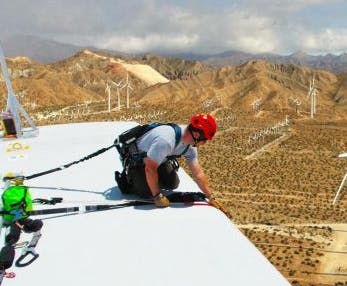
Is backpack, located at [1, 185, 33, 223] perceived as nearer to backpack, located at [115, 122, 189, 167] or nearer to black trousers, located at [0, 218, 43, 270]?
black trousers, located at [0, 218, 43, 270]

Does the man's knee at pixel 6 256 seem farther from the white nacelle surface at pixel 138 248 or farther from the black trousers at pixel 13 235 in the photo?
the white nacelle surface at pixel 138 248

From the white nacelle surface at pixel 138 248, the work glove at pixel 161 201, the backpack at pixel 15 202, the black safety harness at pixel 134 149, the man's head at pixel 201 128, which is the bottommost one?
the white nacelle surface at pixel 138 248

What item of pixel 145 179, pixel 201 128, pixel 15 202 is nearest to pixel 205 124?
pixel 201 128

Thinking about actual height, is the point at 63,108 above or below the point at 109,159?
below

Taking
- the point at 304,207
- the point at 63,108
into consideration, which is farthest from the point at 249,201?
the point at 63,108

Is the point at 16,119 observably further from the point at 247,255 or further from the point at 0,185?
the point at 247,255

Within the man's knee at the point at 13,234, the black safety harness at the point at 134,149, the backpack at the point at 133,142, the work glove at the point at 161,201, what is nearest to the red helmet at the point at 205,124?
the black safety harness at the point at 134,149

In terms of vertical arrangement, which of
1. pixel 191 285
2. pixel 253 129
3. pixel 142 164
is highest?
pixel 142 164
